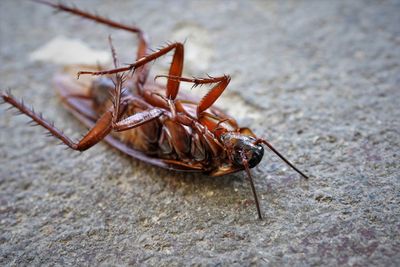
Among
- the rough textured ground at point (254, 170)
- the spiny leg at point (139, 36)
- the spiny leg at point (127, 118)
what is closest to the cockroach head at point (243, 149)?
the rough textured ground at point (254, 170)

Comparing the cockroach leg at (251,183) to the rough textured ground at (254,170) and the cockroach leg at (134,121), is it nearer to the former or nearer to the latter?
the rough textured ground at (254,170)

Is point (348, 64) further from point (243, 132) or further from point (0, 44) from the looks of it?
point (0, 44)

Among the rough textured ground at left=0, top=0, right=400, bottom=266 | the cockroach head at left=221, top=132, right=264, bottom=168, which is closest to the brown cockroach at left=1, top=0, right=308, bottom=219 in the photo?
the cockroach head at left=221, top=132, right=264, bottom=168

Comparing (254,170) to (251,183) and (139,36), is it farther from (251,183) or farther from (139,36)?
(139,36)

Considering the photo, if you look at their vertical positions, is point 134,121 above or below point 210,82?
below

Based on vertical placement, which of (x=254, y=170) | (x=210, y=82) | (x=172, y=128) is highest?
(x=210, y=82)

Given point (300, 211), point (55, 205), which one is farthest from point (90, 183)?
point (300, 211)

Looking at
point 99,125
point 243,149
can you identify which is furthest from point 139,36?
point 243,149
